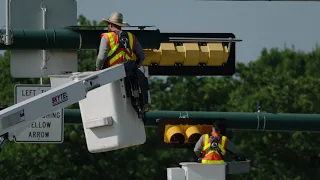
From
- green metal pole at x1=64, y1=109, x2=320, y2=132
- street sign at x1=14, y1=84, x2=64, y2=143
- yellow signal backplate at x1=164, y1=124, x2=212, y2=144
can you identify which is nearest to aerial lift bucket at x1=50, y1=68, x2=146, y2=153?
street sign at x1=14, y1=84, x2=64, y2=143

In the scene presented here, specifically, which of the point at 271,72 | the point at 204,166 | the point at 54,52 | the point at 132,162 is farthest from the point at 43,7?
the point at 271,72

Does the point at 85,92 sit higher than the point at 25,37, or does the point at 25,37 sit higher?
the point at 25,37

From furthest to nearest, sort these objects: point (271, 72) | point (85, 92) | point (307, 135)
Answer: point (271, 72) → point (307, 135) → point (85, 92)

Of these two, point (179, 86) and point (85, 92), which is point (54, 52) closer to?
point (85, 92)

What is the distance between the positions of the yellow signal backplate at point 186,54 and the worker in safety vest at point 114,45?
14.2 feet

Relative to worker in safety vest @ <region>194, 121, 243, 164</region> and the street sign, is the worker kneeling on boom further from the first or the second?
worker in safety vest @ <region>194, 121, 243, 164</region>

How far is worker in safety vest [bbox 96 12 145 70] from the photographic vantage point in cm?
1548

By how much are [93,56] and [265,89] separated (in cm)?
924

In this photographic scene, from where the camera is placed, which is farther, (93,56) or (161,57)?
(93,56)

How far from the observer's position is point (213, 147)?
23781 millimetres

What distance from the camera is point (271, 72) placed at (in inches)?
2923

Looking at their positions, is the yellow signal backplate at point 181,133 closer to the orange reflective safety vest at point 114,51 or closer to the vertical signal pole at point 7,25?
the vertical signal pole at point 7,25

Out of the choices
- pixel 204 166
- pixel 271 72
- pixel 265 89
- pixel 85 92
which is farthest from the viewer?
pixel 271 72

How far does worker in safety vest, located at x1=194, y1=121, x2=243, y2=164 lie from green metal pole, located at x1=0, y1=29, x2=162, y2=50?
408 cm
